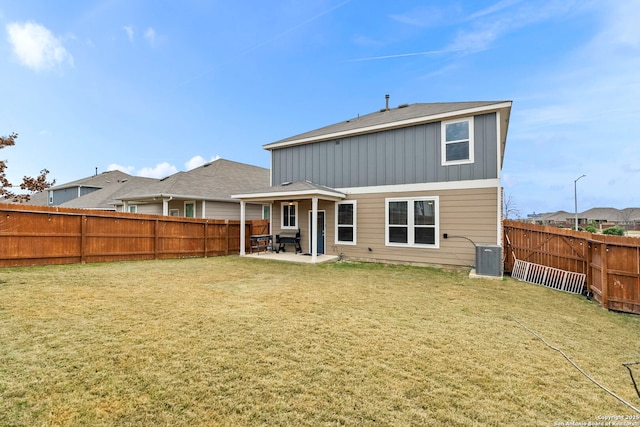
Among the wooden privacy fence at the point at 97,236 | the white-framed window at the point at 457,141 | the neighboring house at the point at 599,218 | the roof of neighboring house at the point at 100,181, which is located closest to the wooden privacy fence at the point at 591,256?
the white-framed window at the point at 457,141

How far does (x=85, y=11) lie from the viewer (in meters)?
10.3

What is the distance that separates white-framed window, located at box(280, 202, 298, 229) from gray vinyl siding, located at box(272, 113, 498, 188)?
1.24 meters

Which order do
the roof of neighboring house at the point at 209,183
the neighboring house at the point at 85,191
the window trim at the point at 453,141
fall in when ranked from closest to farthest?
the window trim at the point at 453,141, the roof of neighboring house at the point at 209,183, the neighboring house at the point at 85,191

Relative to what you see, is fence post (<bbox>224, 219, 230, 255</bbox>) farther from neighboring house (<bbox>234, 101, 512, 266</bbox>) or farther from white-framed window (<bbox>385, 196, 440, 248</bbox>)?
white-framed window (<bbox>385, 196, 440, 248</bbox>)

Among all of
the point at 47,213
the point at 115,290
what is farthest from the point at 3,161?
the point at 115,290

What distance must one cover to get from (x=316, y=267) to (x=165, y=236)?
21.0ft

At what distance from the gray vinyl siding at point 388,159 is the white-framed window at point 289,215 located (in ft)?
4.08

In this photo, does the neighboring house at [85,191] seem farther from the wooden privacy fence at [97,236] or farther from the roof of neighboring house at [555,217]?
the roof of neighboring house at [555,217]

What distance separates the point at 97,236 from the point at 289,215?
23.3 ft

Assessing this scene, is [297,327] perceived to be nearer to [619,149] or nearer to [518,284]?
[518,284]

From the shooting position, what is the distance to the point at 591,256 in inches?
244

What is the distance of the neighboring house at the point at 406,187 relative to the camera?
8625mm

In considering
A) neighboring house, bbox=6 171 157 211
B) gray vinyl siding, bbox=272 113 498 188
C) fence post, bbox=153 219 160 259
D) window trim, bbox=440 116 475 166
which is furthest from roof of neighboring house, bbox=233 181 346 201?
neighboring house, bbox=6 171 157 211

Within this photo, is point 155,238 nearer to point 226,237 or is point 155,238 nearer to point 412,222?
point 226,237
